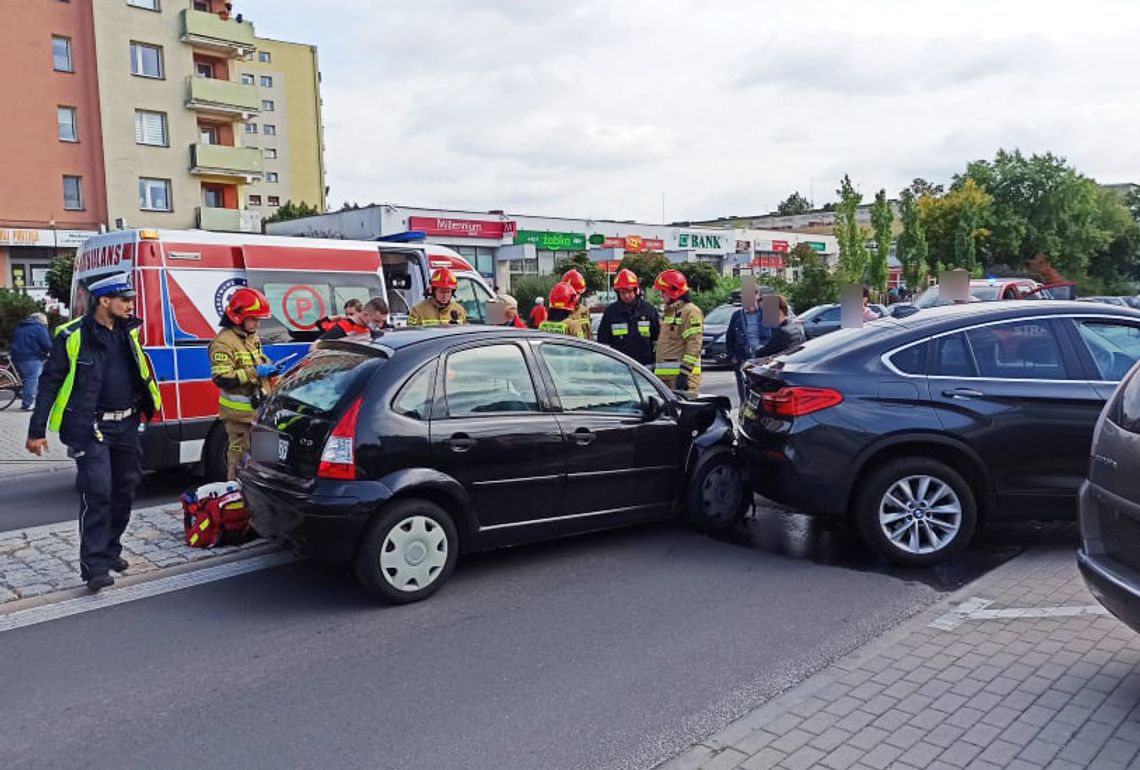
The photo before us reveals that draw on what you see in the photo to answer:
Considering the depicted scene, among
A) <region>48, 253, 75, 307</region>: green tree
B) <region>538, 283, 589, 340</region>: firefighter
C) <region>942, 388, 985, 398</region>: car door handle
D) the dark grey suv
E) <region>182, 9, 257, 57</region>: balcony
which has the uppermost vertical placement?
<region>182, 9, 257, 57</region>: balcony

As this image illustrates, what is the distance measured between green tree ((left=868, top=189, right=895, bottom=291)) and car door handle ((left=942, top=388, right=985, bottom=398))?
3713 centimetres

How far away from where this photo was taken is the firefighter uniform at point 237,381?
260 inches

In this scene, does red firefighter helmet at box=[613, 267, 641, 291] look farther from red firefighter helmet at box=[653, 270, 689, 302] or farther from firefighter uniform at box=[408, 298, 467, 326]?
firefighter uniform at box=[408, 298, 467, 326]

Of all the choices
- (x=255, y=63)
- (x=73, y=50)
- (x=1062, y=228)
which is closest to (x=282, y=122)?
(x=255, y=63)

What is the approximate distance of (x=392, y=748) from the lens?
347 centimetres

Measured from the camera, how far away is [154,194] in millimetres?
39281

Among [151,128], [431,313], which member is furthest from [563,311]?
[151,128]

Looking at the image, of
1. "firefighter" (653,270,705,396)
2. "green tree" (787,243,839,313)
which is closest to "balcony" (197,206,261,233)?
"green tree" (787,243,839,313)

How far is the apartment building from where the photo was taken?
35312 mm

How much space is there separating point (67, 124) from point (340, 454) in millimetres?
39378

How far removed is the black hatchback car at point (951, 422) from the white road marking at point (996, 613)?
0.83m

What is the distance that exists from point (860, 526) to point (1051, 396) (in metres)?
1.45

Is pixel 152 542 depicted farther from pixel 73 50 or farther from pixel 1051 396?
pixel 73 50

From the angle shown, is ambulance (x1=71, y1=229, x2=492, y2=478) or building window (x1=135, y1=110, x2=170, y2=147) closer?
ambulance (x1=71, y1=229, x2=492, y2=478)
